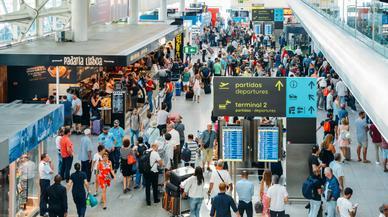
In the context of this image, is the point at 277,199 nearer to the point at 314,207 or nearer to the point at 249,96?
the point at 314,207

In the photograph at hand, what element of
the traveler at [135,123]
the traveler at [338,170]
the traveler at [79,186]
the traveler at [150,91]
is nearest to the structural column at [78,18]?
the traveler at [150,91]

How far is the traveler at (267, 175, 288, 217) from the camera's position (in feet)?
38.5

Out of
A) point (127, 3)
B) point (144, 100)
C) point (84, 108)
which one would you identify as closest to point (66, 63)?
point (84, 108)

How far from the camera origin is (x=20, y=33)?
2311 centimetres

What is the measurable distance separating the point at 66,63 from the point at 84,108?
3.35 meters

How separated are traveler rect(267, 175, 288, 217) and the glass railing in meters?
2.84

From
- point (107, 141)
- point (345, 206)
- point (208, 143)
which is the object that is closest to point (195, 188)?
point (345, 206)

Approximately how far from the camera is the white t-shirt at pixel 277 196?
461 inches

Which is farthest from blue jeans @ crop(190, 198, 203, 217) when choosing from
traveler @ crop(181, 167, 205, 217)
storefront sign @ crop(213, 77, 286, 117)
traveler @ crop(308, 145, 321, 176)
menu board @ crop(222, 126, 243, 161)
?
storefront sign @ crop(213, 77, 286, 117)

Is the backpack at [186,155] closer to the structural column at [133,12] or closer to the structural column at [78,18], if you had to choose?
the structural column at [78,18]

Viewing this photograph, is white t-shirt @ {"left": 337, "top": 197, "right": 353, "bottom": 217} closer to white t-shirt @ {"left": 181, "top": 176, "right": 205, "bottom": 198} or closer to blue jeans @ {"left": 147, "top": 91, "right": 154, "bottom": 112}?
white t-shirt @ {"left": 181, "top": 176, "right": 205, "bottom": 198}

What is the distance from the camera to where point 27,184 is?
12.8 metres

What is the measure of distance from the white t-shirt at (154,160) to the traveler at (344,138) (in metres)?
5.59

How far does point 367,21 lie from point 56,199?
5965 mm
